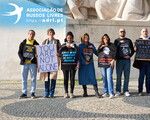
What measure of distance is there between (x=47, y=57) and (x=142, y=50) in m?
2.23

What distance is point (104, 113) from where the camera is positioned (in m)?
3.66

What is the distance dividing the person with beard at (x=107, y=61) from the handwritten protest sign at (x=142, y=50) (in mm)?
674

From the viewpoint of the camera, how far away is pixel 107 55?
521cm

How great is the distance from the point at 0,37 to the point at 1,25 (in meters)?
0.53

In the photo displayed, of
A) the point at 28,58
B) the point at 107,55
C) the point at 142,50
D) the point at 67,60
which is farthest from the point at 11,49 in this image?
the point at 142,50

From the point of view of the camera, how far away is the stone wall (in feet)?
28.9

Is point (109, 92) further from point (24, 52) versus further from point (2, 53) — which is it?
point (2, 53)

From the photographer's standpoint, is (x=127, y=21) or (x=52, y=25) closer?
(x=127, y=21)

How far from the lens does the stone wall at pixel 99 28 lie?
8.81 m

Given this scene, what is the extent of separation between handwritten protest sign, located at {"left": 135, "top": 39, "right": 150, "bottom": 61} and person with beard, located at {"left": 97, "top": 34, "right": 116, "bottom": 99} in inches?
26.5

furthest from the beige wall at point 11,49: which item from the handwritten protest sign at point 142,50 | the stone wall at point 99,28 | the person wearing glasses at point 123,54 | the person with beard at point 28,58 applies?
the handwritten protest sign at point 142,50

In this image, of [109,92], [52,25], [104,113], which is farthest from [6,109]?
[52,25]

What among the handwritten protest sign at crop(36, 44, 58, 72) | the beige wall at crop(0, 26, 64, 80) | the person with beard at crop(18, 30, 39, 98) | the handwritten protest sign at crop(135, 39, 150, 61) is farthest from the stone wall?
the person with beard at crop(18, 30, 39, 98)

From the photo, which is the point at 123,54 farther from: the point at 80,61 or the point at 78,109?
the point at 78,109
